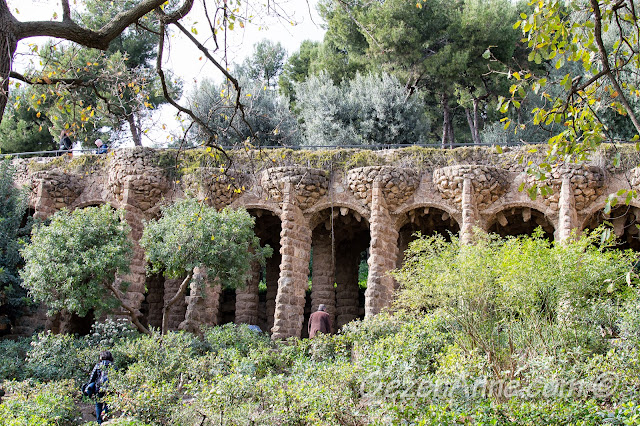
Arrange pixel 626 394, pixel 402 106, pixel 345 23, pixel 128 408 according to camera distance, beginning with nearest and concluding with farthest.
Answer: pixel 626 394 < pixel 128 408 < pixel 402 106 < pixel 345 23

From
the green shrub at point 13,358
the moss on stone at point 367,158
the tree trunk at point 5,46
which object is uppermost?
the moss on stone at point 367,158

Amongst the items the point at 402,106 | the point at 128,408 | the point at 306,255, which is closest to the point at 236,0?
the point at 128,408

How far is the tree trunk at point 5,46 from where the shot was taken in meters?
6.55

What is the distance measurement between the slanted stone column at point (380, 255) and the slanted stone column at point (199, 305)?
12.1ft

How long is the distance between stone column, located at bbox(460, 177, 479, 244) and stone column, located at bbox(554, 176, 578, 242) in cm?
186

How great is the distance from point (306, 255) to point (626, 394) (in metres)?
10.6

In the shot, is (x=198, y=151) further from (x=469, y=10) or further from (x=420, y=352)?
(x=469, y=10)

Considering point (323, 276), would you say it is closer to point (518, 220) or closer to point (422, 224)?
point (422, 224)

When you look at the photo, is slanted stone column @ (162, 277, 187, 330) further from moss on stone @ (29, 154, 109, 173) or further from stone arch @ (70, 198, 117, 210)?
moss on stone @ (29, 154, 109, 173)

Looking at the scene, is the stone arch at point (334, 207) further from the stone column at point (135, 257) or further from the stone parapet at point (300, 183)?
the stone column at point (135, 257)

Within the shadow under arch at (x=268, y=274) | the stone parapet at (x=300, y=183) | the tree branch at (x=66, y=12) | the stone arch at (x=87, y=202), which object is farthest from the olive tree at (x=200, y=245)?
the tree branch at (x=66, y=12)

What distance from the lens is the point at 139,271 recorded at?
19234mm

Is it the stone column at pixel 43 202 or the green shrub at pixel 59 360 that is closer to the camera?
the green shrub at pixel 59 360

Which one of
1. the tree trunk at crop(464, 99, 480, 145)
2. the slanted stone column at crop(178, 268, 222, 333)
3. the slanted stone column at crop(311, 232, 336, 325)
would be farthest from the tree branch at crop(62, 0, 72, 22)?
the tree trunk at crop(464, 99, 480, 145)
